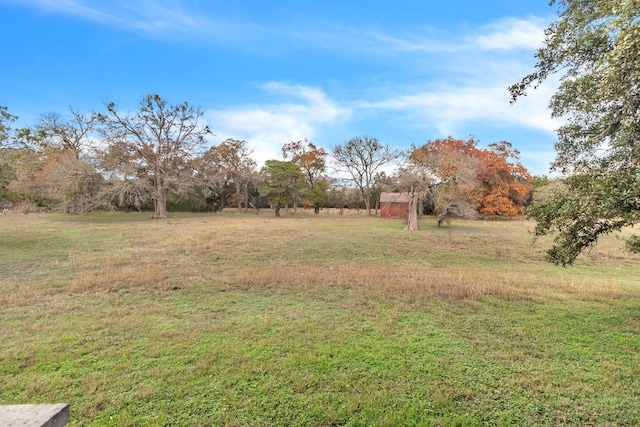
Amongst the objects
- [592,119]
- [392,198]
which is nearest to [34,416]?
[592,119]

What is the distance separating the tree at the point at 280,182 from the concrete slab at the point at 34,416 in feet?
102

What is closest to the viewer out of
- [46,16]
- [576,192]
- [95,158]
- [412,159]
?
[576,192]

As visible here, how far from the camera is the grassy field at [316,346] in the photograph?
272cm

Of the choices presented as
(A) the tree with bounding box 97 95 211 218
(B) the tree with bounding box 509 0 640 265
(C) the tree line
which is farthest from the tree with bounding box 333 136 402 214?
(B) the tree with bounding box 509 0 640 265

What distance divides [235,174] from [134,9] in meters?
28.5

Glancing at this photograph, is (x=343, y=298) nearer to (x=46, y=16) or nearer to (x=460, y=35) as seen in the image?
(x=460, y=35)

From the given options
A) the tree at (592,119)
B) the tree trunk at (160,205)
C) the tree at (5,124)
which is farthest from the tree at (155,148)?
the tree at (592,119)

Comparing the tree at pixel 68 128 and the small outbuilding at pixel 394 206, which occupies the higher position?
the tree at pixel 68 128

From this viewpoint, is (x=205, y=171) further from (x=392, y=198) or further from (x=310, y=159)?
(x=392, y=198)

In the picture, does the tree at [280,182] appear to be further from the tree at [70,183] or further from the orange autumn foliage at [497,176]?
the tree at [70,183]

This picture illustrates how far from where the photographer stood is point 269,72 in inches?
590

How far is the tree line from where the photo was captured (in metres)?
20.4

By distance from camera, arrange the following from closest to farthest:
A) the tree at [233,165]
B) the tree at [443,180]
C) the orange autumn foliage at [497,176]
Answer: the tree at [443,180]
the orange autumn foliage at [497,176]
the tree at [233,165]

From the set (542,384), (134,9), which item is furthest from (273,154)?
(542,384)
